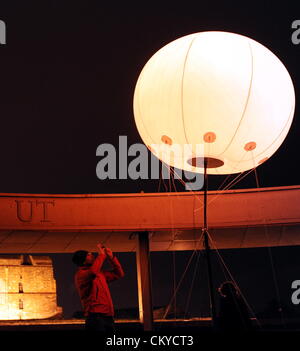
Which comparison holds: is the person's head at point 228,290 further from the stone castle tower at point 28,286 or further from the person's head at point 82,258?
the stone castle tower at point 28,286

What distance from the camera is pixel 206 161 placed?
8883mm

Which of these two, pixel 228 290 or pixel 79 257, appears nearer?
pixel 228 290

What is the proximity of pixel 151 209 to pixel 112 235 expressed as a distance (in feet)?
3.61

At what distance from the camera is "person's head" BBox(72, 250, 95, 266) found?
8.63 m

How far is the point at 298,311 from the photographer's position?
1945cm

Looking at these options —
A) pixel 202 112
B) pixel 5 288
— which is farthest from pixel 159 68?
pixel 5 288

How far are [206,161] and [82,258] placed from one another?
1922 mm

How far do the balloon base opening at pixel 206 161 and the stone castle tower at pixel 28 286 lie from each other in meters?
14.1

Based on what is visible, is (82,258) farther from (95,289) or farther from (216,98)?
(216,98)
